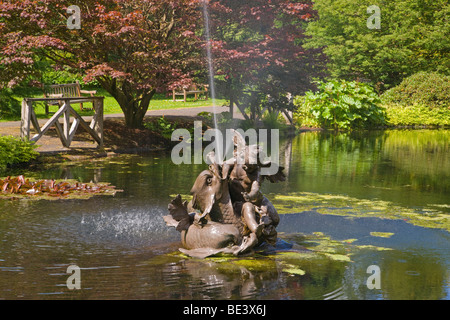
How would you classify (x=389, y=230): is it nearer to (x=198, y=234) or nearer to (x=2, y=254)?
(x=198, y=234)

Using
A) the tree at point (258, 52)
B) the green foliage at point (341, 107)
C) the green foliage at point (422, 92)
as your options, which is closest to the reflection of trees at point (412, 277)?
the tree at point (258, 52)

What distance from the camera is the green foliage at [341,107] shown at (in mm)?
33906

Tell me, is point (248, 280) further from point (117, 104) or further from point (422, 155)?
point (117, 104)

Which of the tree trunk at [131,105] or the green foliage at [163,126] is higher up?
the tree trunk at [131,105]

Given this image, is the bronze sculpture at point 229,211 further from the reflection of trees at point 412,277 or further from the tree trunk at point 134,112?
the tree trunk at point 134,112

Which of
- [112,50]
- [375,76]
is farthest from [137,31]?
[375,76]

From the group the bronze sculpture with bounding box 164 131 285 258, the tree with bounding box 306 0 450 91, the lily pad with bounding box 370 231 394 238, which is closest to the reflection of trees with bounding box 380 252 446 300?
the lily pad with bounding box 370 231 394 238

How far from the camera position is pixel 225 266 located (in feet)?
29.1

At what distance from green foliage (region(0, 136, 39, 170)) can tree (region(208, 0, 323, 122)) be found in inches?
352

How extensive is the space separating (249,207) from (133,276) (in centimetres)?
225

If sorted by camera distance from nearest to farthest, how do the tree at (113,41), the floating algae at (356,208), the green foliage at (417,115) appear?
the floating algae at (356,208) < the tree at (113,41) < the green foliage at (417,115)

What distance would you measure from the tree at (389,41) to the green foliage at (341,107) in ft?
19.7

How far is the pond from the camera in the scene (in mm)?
7844

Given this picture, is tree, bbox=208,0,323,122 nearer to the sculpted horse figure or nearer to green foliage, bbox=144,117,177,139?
green foliage, bbox=144,117,177,139
